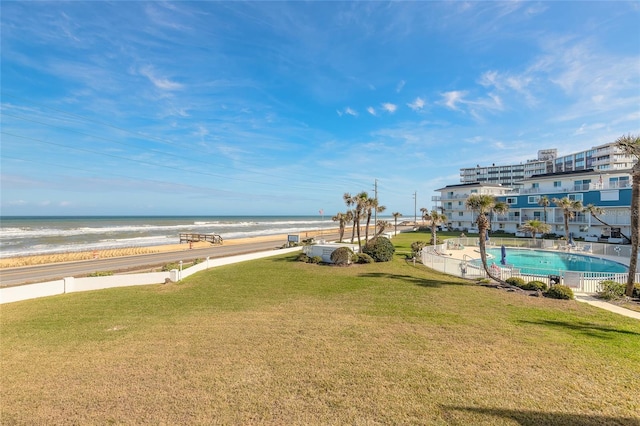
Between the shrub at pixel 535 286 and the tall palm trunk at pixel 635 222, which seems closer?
the tall palm trunk at pixel 635 222

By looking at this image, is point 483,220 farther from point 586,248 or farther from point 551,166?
point 551,166

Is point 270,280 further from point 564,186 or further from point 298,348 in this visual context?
point 564,186

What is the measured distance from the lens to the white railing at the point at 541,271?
55.8 feet

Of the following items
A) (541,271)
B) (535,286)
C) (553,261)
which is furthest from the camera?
(553,261)

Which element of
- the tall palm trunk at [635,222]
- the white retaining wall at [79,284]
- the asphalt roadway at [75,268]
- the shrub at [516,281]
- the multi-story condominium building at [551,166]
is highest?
the multi-story condominium building at [551,166]

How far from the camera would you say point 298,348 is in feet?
31.9

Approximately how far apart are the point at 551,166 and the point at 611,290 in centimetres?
11945

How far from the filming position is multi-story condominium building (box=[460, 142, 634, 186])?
89250 mm

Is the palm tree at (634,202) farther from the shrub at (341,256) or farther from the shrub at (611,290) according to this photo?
the shrub at (341,256)

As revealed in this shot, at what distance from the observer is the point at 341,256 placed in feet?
85.1

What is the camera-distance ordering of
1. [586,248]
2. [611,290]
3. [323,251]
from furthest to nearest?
Answer: [586,248] < [323,251] < [611,290]

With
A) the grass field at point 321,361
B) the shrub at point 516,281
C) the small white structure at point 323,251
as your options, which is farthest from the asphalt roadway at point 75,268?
the shrub at point 516,281

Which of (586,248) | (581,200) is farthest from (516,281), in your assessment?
(581,200)

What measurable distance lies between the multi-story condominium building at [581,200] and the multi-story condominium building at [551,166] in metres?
35.2
